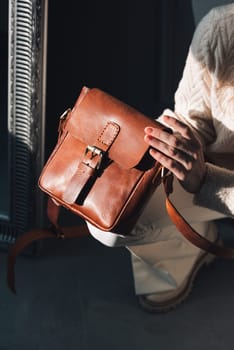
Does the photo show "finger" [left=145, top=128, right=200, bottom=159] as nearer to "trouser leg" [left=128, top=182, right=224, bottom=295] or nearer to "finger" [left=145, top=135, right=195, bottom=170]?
"finger" [left=145, top=135, right=195, bottom=170]

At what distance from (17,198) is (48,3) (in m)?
0.42

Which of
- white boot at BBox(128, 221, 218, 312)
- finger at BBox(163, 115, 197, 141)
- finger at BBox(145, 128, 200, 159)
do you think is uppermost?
finger at BBox(163, 115, 197, 141)

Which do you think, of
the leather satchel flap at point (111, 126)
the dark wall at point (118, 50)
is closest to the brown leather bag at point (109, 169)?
the leather satchel flap at point (111, 126)

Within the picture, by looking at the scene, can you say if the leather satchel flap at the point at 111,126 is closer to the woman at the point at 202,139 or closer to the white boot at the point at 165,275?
the woman at the point at 202,139

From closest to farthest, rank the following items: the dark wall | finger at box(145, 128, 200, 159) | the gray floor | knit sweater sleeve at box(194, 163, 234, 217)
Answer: finger at box(145, 128, 200, 159), knit sweater sleeve at box(194, 163, 234, 217), the gray floor, the dark wall

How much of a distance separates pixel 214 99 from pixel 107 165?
0.23 metres

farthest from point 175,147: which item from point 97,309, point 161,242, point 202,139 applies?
point 97,309

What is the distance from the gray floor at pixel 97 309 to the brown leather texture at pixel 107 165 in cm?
31

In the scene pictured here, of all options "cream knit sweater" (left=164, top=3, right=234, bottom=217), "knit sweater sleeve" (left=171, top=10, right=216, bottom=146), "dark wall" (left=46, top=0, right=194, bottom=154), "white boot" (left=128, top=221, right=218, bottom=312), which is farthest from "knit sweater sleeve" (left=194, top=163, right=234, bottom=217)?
"dark wall" (left=46, top=0, right=194, bottom=154)

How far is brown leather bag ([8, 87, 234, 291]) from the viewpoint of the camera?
1091 millimetres

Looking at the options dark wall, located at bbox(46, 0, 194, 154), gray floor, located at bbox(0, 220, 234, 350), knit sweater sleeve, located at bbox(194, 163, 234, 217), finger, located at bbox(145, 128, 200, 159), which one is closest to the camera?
finger, located at bbox(145, 128, 200, 159)

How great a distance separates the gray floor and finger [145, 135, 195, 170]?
1.50 ft

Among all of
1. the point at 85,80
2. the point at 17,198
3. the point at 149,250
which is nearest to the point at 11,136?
the point at 17,198

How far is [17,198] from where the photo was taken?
1.50 metres
